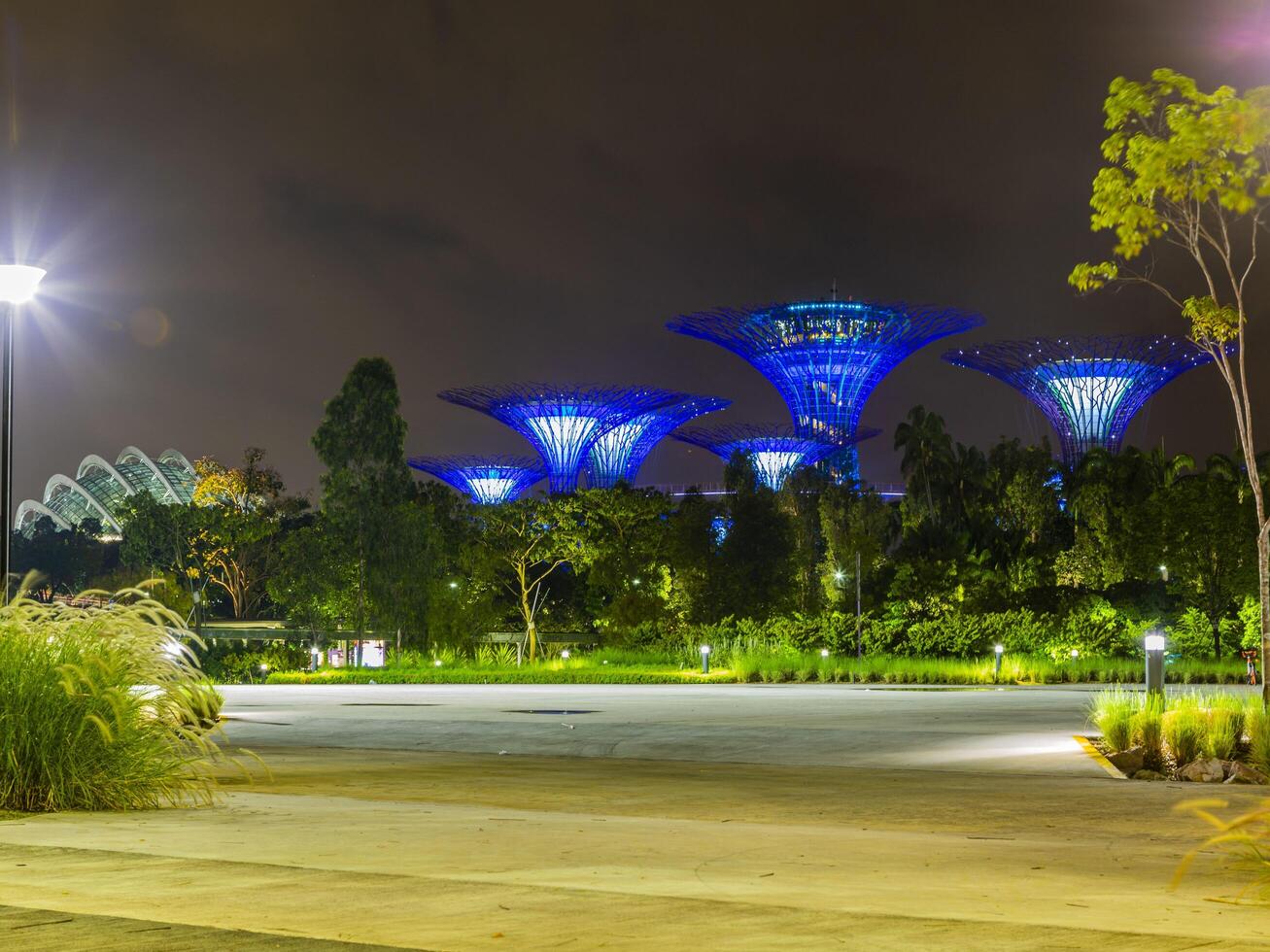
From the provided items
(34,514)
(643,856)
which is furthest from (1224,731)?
(34,514)

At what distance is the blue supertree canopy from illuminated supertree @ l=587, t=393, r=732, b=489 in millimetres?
5122

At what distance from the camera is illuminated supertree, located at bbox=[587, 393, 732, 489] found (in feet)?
319

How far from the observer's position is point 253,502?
95.1 m

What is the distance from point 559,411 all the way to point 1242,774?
79337 millimetres

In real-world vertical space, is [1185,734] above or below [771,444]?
below

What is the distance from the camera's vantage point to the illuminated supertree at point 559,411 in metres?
91.3

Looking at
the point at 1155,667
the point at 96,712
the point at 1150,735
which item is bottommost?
the point at 1150,735

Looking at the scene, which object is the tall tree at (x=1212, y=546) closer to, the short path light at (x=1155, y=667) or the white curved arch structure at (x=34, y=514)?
the short path light at (x=1155, y=667)

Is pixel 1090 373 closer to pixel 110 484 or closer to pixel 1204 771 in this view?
pixel 1204 771

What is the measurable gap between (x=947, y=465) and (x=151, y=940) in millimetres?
74564

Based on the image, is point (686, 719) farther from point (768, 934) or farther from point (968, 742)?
point (768, 934)

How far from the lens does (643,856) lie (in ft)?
25.9

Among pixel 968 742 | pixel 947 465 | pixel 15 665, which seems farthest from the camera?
pixel 947 465

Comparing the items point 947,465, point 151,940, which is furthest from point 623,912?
point 947,465
